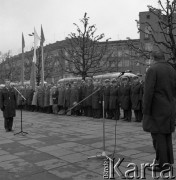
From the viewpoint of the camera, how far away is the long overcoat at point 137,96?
13493 millimetres

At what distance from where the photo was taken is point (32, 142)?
29.5 feet

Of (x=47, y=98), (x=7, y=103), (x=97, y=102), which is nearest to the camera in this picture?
(x=7, y=103)

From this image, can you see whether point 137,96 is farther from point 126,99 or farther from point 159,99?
point 159,99

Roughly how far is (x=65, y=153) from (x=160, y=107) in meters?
2.92

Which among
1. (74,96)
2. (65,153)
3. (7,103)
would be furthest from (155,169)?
(74,96)

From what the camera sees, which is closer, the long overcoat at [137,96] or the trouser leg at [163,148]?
the trouser leg at [163,148]

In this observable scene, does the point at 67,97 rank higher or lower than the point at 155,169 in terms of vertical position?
higher

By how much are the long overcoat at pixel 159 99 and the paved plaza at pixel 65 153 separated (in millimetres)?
908

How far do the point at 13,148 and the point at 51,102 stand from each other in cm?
1087

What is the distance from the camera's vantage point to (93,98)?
15.7 meters

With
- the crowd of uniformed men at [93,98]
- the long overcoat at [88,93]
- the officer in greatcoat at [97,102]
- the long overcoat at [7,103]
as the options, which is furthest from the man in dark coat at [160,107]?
the long overcoat at [88,93]

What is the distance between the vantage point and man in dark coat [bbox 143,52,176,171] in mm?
5375

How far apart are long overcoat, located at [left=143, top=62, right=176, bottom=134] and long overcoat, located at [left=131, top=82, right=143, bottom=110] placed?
803 cm

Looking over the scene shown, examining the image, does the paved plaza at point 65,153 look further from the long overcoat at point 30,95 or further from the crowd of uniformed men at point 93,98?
the long overcoat at point 30,95
